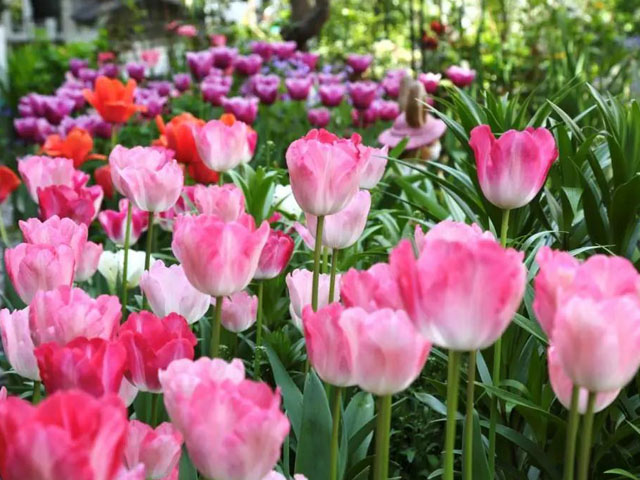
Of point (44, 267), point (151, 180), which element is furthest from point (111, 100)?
point (44, 267)

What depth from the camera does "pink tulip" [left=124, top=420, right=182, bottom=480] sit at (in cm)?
85

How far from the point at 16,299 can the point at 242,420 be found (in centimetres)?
178

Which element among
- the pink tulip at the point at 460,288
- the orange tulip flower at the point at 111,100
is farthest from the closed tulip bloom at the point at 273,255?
the orange tulip flower at the point at 111,100

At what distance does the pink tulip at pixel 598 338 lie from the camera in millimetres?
653

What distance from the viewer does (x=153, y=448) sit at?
85 cm

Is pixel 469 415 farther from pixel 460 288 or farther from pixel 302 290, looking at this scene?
pixel 302 290

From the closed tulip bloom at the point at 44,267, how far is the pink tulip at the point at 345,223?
339 mm

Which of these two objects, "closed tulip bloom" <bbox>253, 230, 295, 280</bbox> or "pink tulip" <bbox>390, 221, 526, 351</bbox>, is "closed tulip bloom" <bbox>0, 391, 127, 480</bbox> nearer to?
"pink tulip" <bbox>390, 221, 526, 351</bbox>

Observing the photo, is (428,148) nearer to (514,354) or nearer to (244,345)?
(244,345)

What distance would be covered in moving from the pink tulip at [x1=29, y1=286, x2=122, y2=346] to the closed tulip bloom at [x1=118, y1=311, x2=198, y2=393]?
26 mm

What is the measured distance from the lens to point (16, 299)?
2299 millimetres

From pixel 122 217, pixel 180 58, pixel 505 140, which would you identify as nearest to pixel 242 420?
pixel 505 140

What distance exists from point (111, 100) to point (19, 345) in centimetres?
217

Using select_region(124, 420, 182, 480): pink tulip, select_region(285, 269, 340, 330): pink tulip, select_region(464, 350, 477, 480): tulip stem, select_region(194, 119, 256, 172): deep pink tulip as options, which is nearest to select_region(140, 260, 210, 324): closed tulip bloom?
select_region(285, 269, 340, 330): pink tulip
